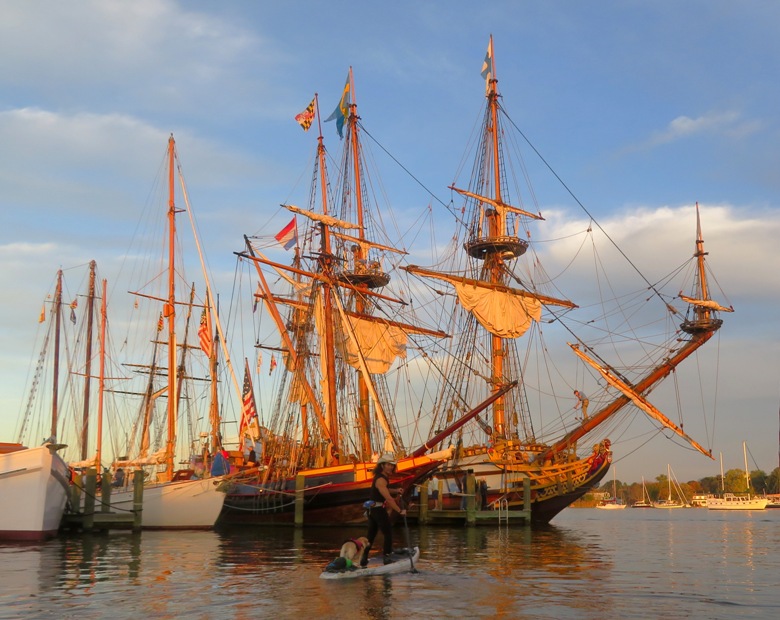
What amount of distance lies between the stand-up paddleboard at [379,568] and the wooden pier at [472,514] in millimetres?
21215

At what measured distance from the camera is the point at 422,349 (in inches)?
2013

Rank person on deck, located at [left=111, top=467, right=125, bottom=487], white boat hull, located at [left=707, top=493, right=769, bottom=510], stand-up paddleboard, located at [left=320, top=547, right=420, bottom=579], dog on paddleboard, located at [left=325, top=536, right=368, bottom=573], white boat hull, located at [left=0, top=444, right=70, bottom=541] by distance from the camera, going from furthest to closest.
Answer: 1. white boat hull, located at [left=707, top=493, right=769, bottom=510]
2. person on deck, located at [left=111, top=467, right=125, bottom=487]
3. white boat hull, located at [left=0, top=444, right=70, bottom=541]
4. dog on paddleboard, located at [left=325, top=536, right=368, bottom=573]
5. stand-up paddleboard, located at [left=320, top=547, right=420, bottom=579]

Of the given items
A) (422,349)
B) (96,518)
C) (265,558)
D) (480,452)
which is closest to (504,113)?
(422,349)

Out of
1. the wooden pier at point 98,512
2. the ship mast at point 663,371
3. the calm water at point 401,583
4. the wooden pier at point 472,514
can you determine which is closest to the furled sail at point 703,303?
the ship mast at point 663,371

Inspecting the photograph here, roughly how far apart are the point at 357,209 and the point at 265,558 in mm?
37904

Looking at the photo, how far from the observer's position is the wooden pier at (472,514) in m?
38.2

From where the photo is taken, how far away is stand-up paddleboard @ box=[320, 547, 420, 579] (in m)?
15.4

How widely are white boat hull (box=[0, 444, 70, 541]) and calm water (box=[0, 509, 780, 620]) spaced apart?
71.2 inches

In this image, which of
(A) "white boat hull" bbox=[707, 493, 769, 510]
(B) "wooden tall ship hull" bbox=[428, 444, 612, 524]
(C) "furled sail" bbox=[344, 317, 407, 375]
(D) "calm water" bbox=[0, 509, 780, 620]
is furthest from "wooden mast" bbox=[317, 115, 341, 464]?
(A) "white boat hull" bbox=[707, 493, 769, 510]

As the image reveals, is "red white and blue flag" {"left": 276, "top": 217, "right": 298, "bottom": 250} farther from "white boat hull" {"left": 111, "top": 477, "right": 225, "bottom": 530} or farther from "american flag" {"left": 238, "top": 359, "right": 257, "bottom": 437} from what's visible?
"white boat hull" {"left": 111, "top": 477, "right": 225, "bottom": 530}

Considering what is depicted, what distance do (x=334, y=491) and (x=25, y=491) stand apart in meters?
13.5

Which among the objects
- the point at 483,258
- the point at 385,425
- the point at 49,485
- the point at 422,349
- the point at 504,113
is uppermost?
the point at 504,113

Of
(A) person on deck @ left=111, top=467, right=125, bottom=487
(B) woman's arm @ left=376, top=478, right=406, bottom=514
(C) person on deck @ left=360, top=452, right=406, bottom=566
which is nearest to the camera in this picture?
(B) woman's arm @ left=376, top=478, right=406, bottom=514

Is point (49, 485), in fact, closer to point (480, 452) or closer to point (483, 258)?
point (480, 452)
